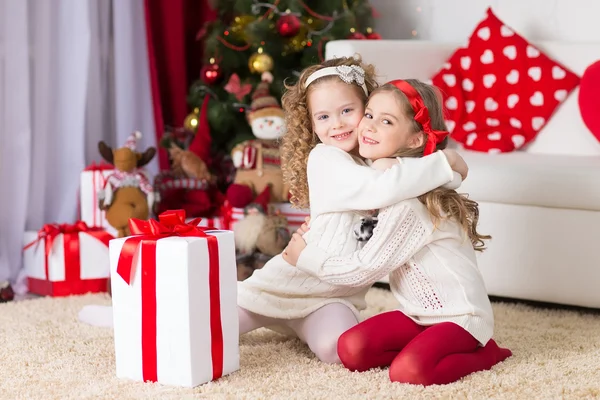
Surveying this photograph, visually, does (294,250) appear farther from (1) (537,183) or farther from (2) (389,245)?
(1) (537,183)

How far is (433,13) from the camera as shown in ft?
11.9

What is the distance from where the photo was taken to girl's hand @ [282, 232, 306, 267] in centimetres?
191

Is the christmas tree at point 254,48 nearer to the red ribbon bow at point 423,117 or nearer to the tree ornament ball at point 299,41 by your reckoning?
the tree ornament ball at point 299,41

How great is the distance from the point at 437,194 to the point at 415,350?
1.05 ft

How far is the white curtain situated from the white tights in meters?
1.08

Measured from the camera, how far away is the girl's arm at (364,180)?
174 centimetres

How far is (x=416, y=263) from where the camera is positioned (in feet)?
5.91

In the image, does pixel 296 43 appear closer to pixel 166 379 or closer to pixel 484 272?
pixel 484 272

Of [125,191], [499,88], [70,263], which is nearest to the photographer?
[70,263]

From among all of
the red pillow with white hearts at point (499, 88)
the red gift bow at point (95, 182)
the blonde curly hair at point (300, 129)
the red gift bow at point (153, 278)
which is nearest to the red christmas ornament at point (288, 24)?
the red pillow with white hearts at point (499, 88)

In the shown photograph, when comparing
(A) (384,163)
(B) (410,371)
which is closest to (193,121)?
(A) (384,163)

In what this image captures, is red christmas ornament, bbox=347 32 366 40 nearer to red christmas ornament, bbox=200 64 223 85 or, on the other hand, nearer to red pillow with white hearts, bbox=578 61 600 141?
red christmas ornament, bbox=200 64 223 85

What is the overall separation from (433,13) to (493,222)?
1483 mm

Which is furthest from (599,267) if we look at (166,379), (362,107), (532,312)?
(166,379)
